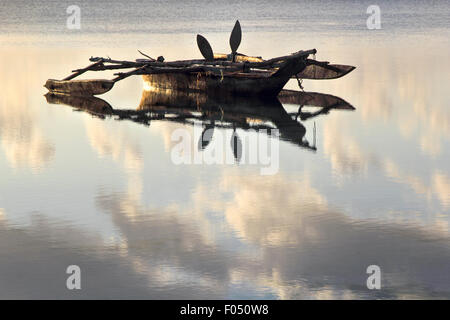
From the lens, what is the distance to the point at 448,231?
1622 centimetres

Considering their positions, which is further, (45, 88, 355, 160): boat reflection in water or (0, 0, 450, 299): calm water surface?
(45, 88, 355, 160): boat reflection in water

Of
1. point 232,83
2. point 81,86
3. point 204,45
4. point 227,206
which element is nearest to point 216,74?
point 232,83

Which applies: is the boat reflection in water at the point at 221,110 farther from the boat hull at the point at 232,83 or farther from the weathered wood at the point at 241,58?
the weathered wood at the point at 241,58

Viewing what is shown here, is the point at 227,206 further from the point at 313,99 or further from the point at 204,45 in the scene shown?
the point at 204,45

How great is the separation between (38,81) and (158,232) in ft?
79.2

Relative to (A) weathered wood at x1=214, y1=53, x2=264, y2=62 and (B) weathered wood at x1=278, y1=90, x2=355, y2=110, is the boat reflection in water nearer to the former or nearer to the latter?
(B) weathered wood at x1=278, y1=90, x2=355, y2=110

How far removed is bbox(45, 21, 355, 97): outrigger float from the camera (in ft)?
104

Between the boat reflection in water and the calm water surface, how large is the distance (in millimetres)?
455

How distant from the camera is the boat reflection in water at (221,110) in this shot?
2699cm

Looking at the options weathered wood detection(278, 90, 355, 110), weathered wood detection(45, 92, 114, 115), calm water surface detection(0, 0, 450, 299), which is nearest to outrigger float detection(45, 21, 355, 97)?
weathered wood detection(45, 92, 114, 115)

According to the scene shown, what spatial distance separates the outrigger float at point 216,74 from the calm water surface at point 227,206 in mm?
815

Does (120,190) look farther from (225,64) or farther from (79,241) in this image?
(225,64)

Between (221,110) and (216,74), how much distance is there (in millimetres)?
2638

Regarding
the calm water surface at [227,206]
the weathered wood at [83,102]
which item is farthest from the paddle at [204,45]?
the weathered wood at [83,102]
